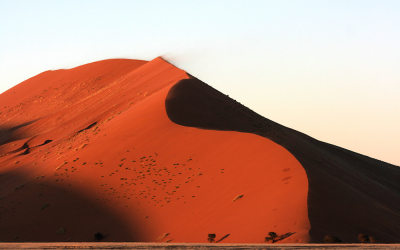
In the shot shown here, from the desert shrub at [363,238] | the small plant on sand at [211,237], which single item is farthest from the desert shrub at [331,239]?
the small plant on sand at [211,237]

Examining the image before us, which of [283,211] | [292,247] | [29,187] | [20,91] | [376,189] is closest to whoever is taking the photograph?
[292,247]

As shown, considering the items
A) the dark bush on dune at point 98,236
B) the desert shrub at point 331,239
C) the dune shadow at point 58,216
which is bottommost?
the desert shrub at point 331,239

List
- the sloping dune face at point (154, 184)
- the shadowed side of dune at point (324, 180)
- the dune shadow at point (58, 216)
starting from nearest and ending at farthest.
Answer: the shadowed side of dune at point (324, 180) < the sloping dune face at point (154, 184) < the dune shadow at point (58, 216)

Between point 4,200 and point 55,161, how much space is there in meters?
5.35

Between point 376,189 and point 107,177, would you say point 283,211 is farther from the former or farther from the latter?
point 376,189

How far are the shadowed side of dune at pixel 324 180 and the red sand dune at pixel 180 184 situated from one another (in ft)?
0.27

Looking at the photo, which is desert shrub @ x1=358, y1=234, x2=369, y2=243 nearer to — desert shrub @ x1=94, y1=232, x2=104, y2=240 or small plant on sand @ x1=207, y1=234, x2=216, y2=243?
small plant on sand @ x1=207, y1=234, x2=216, y2=243

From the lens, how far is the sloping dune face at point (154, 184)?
19766mm

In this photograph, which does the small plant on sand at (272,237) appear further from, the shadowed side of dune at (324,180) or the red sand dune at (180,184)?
the shadowed side of dune at (324,180)

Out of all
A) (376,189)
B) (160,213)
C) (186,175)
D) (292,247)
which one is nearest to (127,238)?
(160,213)

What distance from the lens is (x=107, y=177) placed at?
1108 inches

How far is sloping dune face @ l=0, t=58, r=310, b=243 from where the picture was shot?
1977 cm

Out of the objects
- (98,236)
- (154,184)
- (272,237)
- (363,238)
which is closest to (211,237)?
(272,237)

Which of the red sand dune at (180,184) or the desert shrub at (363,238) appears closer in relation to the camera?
the desert shrub at (363,238)
